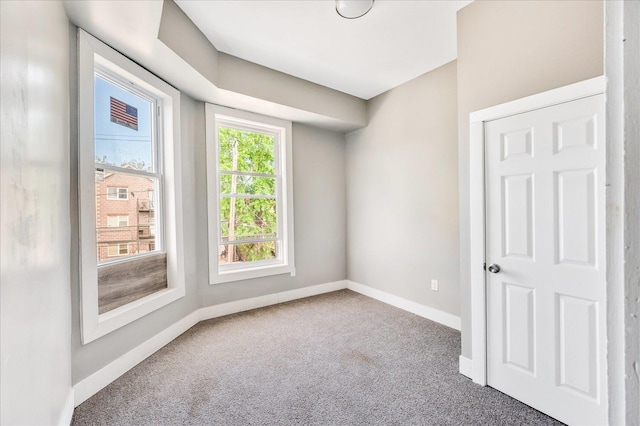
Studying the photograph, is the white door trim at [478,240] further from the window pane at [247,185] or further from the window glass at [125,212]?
→ the window glass at [125,212]

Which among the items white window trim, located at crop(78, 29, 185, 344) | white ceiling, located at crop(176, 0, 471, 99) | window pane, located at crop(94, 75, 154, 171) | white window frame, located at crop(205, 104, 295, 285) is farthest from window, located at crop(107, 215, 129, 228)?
white ceiling, located at crop(176, 0, 471, 99)

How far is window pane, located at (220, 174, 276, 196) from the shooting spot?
3.56m

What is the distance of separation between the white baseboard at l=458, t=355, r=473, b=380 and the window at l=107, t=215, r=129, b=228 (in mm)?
2950

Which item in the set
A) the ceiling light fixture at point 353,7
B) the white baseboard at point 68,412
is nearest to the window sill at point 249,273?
the white baseboard at point 68,412

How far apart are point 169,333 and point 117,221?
1.16 m

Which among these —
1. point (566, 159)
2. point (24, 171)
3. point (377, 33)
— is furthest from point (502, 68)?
point (24, 171)

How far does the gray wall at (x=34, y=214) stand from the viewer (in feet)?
3.50

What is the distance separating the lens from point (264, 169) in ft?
12.7

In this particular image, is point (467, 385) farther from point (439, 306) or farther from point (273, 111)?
point (273, 111)

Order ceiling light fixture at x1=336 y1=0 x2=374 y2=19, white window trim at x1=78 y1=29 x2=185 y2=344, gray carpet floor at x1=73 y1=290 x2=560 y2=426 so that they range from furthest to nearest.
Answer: ceiling light fixture at x1=336 y1=0 x2=374 y2=19 < white window trim at x1=78 y1=29 x2=185 y2=344 < gray carpet floor at x1=73 y1=290 x2=560 y2=426

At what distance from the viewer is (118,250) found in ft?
7.91

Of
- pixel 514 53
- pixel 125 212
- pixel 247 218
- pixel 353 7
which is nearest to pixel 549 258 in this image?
pixel 514 53

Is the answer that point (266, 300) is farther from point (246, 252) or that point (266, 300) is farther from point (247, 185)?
point (247, 185)

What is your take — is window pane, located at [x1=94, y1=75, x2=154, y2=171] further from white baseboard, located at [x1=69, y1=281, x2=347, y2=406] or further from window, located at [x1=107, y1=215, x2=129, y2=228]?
white baseboard, located at [x1=69, y1=281, x2=347, y2=406]
